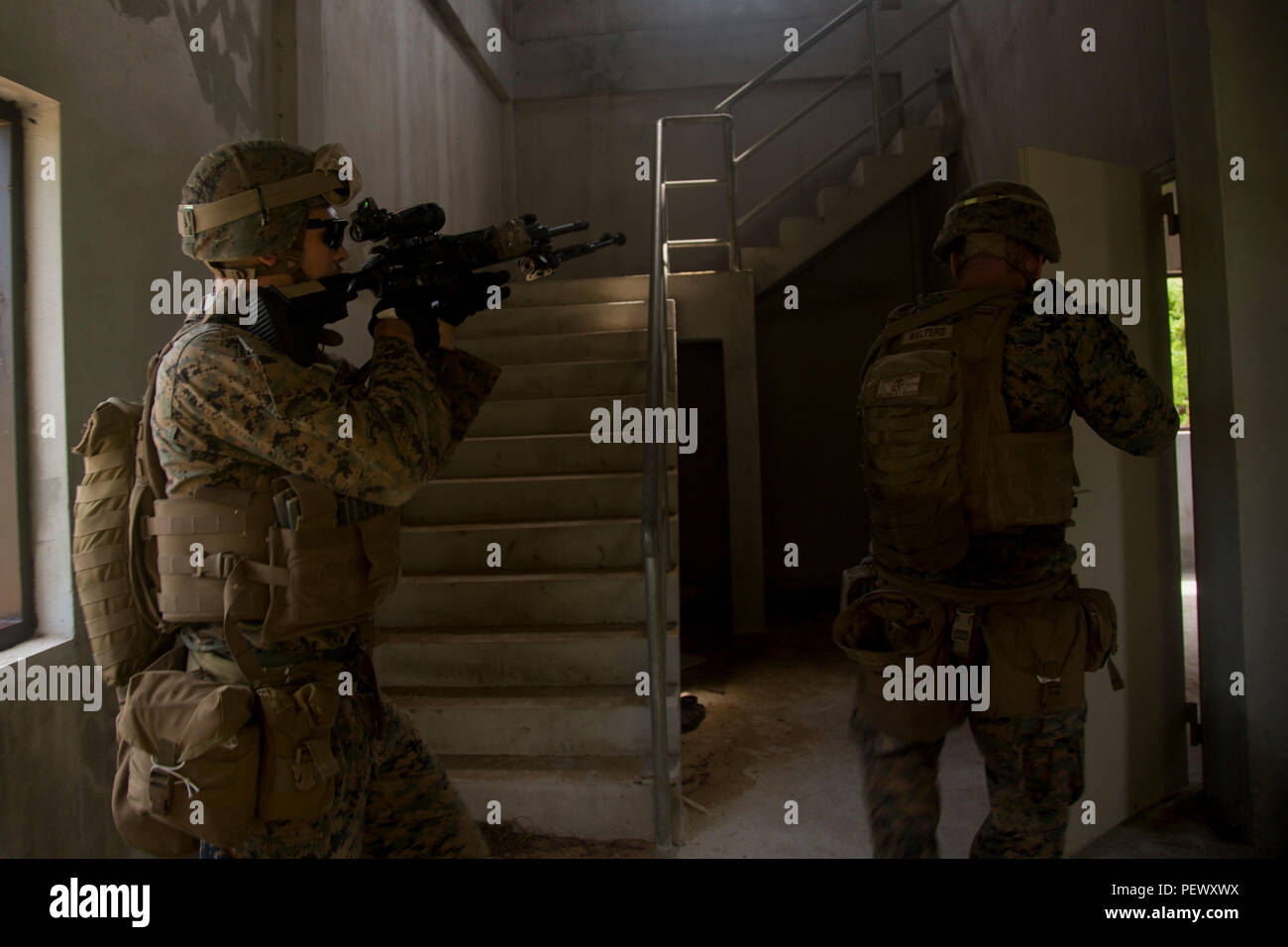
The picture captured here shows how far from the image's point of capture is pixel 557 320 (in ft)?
15.6

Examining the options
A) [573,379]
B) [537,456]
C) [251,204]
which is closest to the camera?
[251,204]

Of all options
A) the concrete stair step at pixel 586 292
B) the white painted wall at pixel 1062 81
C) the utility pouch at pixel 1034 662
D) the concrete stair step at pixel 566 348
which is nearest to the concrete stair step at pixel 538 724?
the utility pouch at pixel 1034 662

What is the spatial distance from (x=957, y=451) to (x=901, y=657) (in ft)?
1.56

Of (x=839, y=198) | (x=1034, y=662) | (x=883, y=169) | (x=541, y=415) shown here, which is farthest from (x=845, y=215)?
(x=1034, y=662)

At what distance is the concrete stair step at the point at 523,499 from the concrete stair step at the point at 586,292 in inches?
71.3

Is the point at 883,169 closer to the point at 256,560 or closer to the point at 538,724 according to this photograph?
the point at 538,724

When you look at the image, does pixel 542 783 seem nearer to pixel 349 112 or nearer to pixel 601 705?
pixel 601 705

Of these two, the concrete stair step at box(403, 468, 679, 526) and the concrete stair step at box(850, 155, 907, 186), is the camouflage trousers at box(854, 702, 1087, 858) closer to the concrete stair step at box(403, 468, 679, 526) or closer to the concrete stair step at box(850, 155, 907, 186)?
the concrete stair step at box(403, 468, 679, 526)

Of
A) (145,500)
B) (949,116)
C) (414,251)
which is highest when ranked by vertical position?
(949,116)

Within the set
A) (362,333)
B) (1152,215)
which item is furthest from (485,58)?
(1152,215)

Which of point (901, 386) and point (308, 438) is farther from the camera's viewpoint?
point (901, 386)

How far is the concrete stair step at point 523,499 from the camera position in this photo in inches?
139

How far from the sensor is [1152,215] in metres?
2.71
